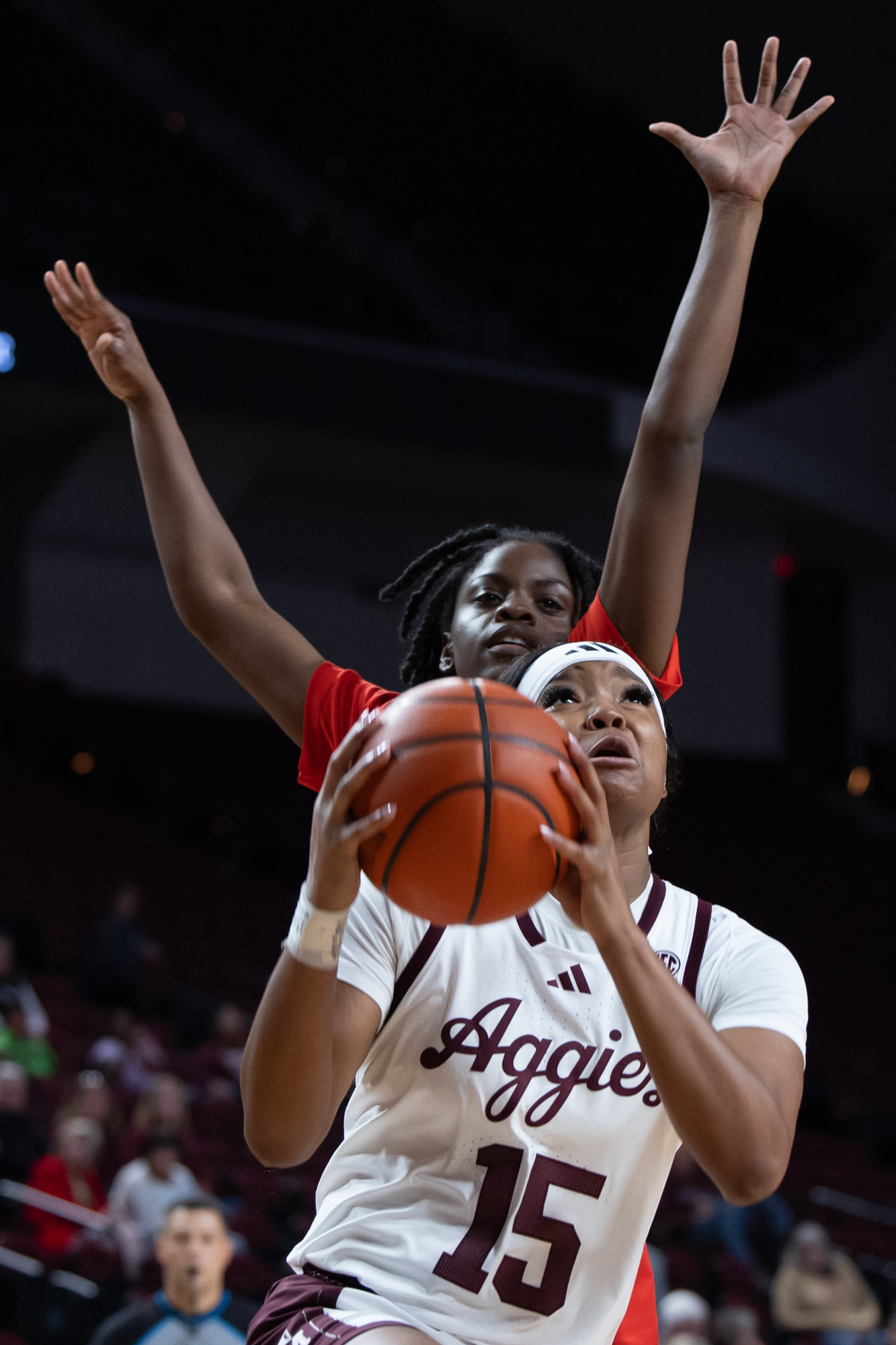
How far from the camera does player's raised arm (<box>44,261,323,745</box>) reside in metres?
2.84

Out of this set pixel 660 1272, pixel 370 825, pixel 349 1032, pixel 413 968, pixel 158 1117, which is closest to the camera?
pixel 370 825

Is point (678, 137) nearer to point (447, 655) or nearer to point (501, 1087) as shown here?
point (447, 655)

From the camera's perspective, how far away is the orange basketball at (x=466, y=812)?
181 centimetres

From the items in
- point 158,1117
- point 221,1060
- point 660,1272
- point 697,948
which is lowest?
point 697,948

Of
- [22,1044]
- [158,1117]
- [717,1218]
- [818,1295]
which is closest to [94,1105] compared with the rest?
[158,1117]

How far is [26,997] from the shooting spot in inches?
351

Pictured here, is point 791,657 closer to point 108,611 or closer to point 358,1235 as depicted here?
point 108,611

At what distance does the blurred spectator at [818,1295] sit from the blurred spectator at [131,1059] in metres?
3.56

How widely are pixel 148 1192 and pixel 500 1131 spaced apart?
5.00m

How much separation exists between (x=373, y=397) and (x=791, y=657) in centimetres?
762

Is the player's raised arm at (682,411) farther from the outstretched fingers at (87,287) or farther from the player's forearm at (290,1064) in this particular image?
the outstretched fingers at (87,287)

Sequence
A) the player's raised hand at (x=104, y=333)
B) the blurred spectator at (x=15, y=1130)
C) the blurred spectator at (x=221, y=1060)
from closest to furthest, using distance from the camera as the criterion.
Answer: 1. the player's raised hand at (x=104, y=333)
2. the blurred spectator at (x=15, y=1130)
3. the blurred spectator at (x=221, y=1060)

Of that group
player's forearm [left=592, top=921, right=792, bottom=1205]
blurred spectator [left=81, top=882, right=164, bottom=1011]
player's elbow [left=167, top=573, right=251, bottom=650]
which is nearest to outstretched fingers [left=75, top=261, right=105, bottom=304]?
player's elbow [left=167, top=573, right=251, bottom=650]

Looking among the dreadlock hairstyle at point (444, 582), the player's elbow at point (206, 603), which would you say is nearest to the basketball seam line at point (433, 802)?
the player's elbow at point (206, 603)
